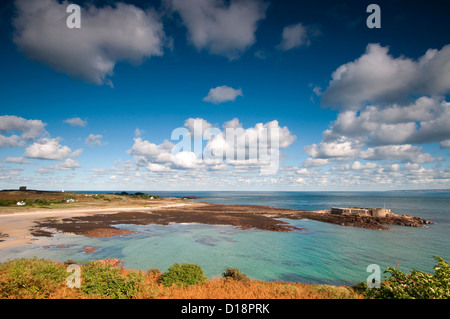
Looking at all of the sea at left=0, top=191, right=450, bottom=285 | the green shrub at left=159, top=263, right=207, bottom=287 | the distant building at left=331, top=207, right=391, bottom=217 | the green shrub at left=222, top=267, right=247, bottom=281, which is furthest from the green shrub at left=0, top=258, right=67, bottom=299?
the distant building at left=331, top=207, right=391, bottom=217

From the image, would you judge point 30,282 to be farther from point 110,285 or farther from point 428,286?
point 428,286

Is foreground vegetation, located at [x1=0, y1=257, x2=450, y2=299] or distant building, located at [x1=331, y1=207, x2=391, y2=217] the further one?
distant building, located at [x1=331, y1=207, x2=391, y2=217]

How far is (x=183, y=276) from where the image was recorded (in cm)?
1427

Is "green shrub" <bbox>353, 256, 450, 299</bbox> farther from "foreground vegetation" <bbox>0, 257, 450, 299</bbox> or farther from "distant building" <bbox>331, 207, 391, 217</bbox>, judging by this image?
"distant building" <bbox>331, 207, 391, 217</bbox>

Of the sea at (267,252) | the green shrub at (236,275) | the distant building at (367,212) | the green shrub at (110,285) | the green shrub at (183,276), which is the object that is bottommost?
the distant building at (367,212)

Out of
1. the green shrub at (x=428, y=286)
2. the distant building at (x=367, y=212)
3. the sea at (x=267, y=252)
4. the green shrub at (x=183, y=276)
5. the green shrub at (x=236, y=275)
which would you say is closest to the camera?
the green shrub at (x=428, y=286)

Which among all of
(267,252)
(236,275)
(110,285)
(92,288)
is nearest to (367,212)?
(267,252)

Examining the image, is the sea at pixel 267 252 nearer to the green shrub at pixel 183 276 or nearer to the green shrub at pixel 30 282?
the green shrub at pixel 183 276

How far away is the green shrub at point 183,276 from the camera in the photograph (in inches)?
547

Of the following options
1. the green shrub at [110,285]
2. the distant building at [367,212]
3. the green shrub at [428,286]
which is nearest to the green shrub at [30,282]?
the green shrub at [110,285]

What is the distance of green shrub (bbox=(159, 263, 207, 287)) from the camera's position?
45.6 feet
